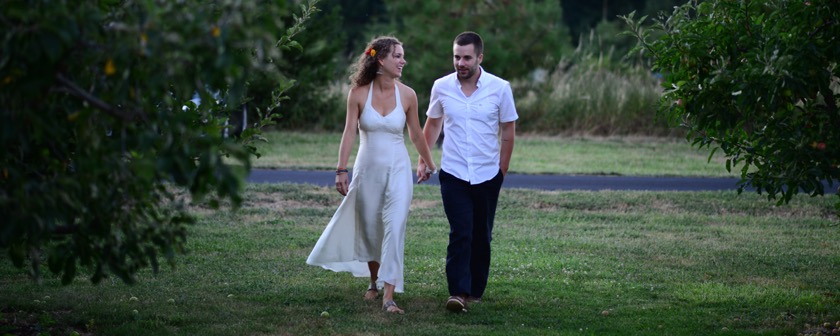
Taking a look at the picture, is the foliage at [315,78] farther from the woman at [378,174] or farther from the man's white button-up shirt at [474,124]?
the man's white button-up shirt at [474,124]

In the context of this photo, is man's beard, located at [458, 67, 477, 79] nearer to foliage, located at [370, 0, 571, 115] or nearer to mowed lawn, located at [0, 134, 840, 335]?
mowed lawn, located at [0, 134, 840, 335]

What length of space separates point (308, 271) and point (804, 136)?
12.9 feet

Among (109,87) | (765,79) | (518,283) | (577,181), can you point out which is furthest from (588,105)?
(109,87)

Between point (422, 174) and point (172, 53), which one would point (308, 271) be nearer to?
point (422, 174)

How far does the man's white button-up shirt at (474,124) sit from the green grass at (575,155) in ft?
28.7

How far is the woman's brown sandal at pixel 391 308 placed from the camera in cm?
654

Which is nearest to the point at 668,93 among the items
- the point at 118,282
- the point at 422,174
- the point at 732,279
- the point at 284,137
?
the point at 422,174

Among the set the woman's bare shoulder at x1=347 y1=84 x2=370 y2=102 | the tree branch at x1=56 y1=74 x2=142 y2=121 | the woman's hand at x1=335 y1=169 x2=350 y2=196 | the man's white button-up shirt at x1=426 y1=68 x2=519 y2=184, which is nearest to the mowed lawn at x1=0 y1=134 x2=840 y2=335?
the woman's hand at x1=335 y1=169 x2=350 y2=196

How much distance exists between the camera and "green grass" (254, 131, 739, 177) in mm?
15727

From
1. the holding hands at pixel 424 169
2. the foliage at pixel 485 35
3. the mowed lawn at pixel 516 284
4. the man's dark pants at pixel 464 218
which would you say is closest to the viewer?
the mowed lawn at pixel 516 284

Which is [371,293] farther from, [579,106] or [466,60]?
[579,106]

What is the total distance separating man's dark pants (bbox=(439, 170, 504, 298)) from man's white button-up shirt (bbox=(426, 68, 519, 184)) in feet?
0.24

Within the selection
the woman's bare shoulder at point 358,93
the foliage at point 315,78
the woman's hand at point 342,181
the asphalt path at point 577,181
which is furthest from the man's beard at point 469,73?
the foliage at point 315,78

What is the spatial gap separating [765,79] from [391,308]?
8.74 feet
